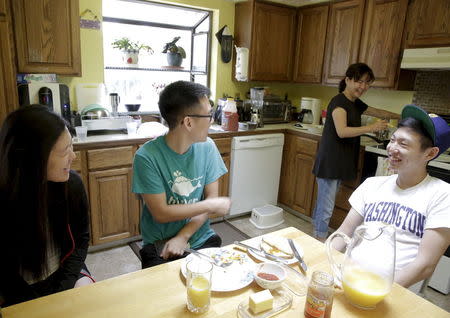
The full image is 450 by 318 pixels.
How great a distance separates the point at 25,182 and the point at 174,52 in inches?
102

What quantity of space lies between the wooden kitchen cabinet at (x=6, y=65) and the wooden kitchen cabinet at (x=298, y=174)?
2418 mm

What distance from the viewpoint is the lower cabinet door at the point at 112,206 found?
2.58 m

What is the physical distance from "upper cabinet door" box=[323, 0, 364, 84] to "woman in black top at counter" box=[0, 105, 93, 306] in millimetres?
2794

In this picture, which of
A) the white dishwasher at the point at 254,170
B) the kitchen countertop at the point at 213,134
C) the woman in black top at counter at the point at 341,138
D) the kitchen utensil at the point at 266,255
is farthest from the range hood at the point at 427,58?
the kitchen utensil at the point at 266,255

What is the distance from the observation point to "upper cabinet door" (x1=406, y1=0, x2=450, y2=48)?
8.04ft

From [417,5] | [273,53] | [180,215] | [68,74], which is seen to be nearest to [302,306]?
[180,215]

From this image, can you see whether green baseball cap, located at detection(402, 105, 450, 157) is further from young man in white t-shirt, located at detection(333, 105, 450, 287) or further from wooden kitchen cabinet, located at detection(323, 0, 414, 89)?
wooden kitchen cabinet, located at detection(323, 0, 414, 89)

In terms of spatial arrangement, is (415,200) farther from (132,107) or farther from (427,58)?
(132,107)

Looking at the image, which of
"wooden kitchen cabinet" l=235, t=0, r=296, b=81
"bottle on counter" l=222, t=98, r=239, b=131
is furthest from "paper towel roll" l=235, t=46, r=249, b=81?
"bottle on counter" l=222, t=98, r=239, b=131

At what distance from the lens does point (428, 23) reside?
8.37 feet

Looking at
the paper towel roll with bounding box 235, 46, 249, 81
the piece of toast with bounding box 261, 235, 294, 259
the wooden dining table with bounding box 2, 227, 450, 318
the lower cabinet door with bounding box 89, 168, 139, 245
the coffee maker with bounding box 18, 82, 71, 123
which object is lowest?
the lower cabinet door with bounding box 89, 168, 139, 245

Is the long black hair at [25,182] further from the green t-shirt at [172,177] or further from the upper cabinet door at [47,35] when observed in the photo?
the upper cabinet door at [47,35]

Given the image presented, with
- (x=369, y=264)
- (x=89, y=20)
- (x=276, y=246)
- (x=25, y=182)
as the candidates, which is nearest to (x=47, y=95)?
(x=89, y=20)

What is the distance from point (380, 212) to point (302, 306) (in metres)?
0.67
